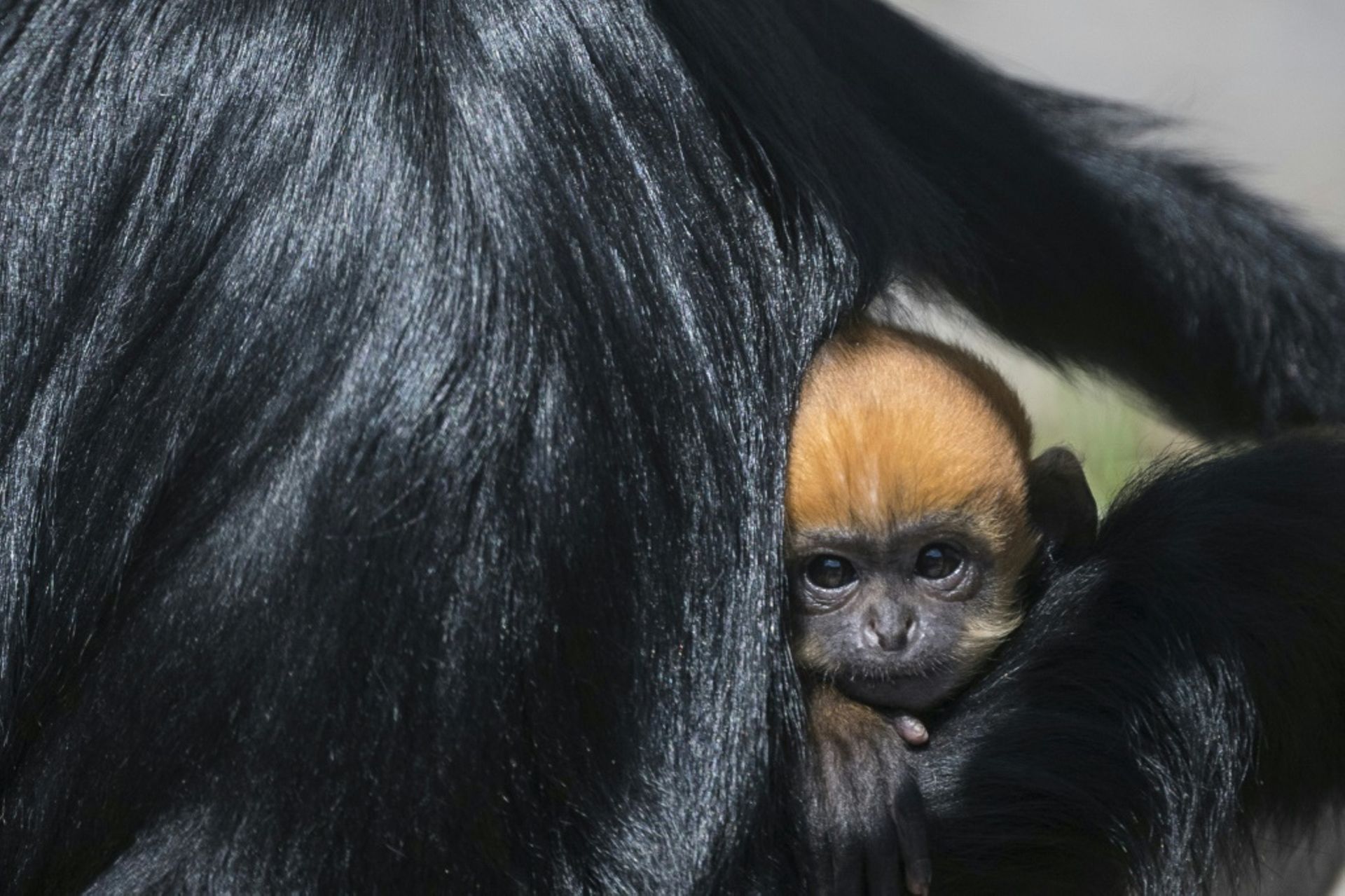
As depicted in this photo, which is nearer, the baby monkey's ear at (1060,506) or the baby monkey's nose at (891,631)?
the baby monkey's nose at (891,631)

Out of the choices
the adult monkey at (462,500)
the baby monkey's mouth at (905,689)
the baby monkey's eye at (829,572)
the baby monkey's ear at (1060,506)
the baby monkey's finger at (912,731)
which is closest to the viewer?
the adult monkey at (462,500)

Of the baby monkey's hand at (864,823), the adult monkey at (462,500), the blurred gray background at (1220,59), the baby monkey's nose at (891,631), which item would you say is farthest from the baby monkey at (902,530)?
the blurred gray background at (1220,59)

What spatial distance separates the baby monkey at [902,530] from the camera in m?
2.48

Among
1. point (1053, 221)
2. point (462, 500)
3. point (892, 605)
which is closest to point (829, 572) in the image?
point (892, 605)

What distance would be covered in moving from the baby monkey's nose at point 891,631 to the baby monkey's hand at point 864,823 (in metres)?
0.32

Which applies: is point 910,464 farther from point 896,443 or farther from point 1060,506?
point 1060,506

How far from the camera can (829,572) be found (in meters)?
2.58

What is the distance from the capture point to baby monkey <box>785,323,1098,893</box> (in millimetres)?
2482

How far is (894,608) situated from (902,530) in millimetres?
128

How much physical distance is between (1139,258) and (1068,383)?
→ 34 cm

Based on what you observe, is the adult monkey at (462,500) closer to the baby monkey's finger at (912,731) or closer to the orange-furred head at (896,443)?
the baby monkey's finger at (912,731)

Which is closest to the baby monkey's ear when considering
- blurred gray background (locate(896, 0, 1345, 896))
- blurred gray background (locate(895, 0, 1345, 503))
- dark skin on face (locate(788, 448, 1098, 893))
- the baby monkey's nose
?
dark skin on face (locate(788, 448, 1098, 893))

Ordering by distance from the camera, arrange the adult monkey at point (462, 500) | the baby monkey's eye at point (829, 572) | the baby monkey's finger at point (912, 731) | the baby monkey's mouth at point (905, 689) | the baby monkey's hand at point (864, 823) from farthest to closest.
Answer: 1. the baby monkey's eye at point (829, 572)
2. the baby monkey's mouth at point (905, 689)
3. the baby monkey's finger at point (912, 731)
4. the baby monkey's hand at point (864, 823)
5. the adult monkey at point (462, 500)

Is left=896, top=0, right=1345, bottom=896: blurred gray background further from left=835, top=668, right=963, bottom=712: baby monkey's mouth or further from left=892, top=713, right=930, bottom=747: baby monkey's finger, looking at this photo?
left=892, top=713, right=930, bottom=747: baby monkey's finger
